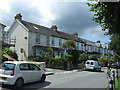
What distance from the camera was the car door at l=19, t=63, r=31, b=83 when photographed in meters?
9.15

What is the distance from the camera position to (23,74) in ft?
30.0

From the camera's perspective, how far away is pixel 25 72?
30.5 ft

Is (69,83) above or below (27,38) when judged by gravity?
below

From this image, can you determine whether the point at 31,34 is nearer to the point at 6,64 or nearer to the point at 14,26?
the point at 14,26

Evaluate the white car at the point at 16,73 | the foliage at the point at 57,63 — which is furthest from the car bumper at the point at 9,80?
the foliage at the point at 57,63

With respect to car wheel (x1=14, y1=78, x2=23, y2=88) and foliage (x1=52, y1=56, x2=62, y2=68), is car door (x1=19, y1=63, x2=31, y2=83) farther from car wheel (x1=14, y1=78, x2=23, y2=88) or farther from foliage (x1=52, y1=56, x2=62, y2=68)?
foliage (x1=52, y1=56, x2=62, y2=68)

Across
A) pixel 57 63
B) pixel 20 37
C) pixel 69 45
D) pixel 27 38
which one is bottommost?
pixel 57 63

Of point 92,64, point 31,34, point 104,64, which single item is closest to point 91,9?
point 92,64

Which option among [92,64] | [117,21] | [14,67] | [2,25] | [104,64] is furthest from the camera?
[104,64]

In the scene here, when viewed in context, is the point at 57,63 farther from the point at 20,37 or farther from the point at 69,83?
the point at 69,83

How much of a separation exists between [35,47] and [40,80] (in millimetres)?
17518

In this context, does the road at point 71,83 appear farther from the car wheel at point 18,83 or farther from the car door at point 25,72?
the car wheel at point 18,83

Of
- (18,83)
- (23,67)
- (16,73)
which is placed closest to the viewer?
(16,73)

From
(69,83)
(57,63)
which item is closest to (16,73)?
(69,83)
